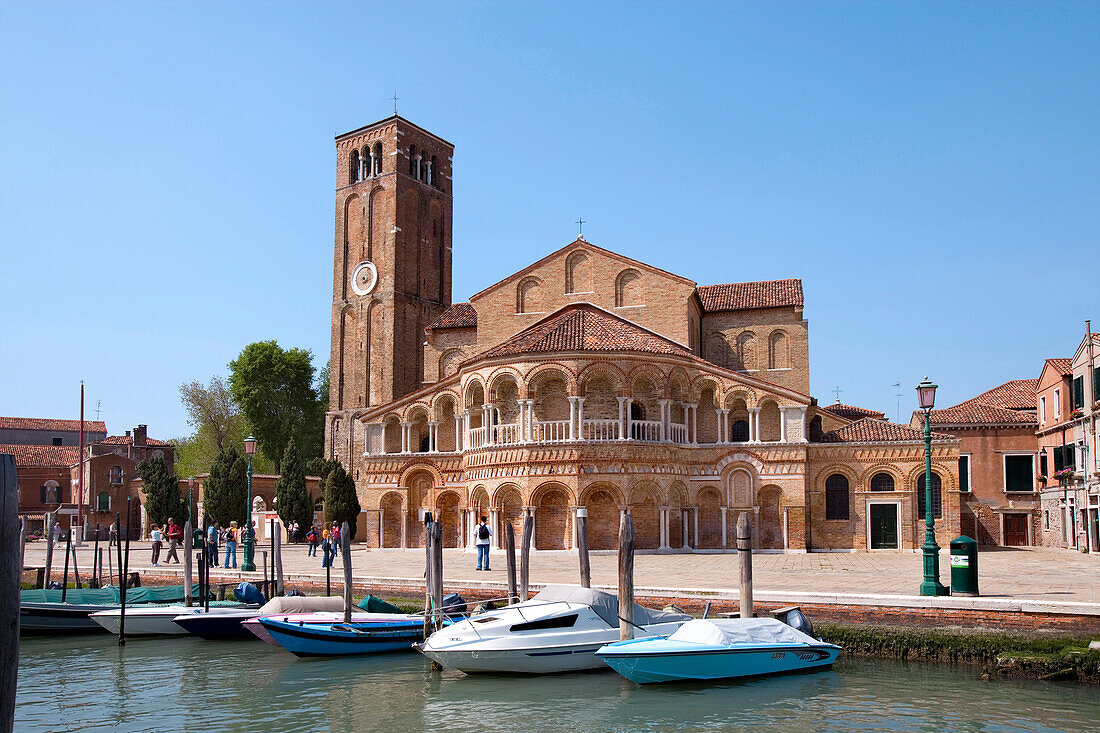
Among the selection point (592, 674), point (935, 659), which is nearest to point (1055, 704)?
point (935, 659)

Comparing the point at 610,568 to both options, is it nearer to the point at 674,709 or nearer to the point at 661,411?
the point at 661,411

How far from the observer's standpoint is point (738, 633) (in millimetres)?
13742

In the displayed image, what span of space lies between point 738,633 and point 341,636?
7123mm

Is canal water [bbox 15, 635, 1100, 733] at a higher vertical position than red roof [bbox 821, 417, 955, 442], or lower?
lower

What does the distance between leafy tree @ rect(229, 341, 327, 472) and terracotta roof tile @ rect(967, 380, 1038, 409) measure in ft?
129

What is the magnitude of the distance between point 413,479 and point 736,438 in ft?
41.6

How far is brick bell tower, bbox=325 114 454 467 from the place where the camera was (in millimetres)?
46812

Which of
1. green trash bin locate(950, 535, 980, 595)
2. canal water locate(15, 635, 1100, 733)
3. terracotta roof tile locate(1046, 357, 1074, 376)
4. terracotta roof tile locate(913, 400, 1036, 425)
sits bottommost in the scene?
canal water locate(15, 635, 1100, 733)

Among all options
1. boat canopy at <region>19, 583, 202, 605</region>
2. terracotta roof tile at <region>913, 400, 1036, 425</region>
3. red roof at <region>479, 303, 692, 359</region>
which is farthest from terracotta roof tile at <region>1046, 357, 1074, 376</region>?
boat canopy at <region>19, 583, 202, 605</region>

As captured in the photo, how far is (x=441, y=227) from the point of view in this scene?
51406 mm

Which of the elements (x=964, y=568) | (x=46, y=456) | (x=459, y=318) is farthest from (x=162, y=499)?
(x=964, y=568)

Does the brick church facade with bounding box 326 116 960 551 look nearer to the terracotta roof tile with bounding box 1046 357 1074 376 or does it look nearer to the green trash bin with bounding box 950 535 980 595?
the terracotta roof tile with bounding box 1046 357 1074 376

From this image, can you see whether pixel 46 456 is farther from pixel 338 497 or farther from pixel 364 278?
pixel 338 497

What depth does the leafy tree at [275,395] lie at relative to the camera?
190 feet
